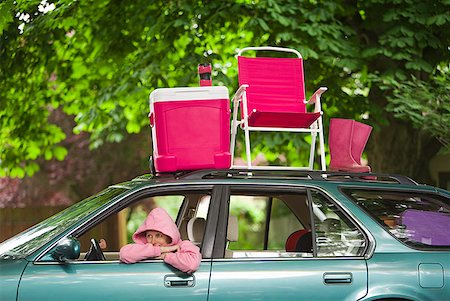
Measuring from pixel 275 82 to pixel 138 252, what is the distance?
2.95m

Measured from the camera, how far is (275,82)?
812 cm

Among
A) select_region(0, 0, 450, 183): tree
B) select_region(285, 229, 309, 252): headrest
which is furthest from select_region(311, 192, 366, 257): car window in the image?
select_region(0, 0, 450, 183): tree

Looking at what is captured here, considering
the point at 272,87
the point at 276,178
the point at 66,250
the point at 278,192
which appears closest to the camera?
the point at 66,250

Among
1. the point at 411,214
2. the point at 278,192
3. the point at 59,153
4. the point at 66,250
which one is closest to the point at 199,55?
the point at 59,153

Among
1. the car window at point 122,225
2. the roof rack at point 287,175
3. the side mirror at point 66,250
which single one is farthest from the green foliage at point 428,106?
the side mirror at point 66,250

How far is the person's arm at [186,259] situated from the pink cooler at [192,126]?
87 cm

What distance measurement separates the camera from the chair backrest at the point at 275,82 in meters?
7.97

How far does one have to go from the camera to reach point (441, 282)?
5.82m

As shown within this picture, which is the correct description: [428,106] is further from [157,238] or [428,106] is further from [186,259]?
[186,259]

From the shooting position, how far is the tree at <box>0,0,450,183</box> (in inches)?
430

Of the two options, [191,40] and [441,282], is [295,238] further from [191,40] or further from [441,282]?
[191,40]

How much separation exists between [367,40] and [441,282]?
6.56m

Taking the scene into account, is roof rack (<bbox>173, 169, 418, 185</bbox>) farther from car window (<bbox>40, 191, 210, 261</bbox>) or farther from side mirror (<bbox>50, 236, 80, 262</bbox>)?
side mirror (<bbox>50, 236, 80, 262</bbox>)

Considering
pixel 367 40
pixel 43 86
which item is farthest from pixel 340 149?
pixel 43 86
